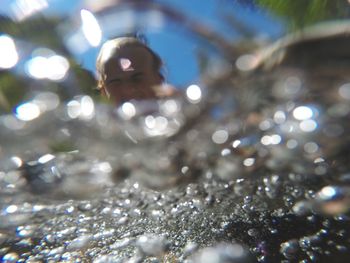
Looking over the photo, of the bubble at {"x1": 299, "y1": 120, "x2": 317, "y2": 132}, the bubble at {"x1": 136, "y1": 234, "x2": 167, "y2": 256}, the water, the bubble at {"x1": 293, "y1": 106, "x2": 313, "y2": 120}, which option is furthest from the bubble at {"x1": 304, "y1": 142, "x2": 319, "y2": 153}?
the bubble at {"x1": 136, "y1": 234, "x2": 167, "y2": 256}

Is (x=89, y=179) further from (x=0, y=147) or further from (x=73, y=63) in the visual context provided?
(x=73, y=63)

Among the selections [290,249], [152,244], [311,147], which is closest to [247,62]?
[311,147]

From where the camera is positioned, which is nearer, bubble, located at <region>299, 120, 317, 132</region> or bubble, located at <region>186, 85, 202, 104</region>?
bubble, located at <region>186, 85, 202, 104</region>

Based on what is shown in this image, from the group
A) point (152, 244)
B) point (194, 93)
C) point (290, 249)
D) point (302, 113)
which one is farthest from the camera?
point (290, 249)

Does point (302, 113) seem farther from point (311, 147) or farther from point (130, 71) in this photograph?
point (130, 71)

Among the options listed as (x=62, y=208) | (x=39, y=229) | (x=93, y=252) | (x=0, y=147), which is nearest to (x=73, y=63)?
(x=0, y=147)

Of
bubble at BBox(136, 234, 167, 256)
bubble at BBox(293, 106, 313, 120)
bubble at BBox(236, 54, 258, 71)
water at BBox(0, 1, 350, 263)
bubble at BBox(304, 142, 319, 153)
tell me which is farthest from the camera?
bubble at BBox(136, 234, 167, 256)

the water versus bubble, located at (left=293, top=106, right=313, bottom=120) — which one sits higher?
the water

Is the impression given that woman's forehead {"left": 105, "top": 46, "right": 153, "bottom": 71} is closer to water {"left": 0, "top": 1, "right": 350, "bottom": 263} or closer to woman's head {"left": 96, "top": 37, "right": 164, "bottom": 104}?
woman's head {"left": 96, "top": 37, "right": 164, "bottom": 104}
